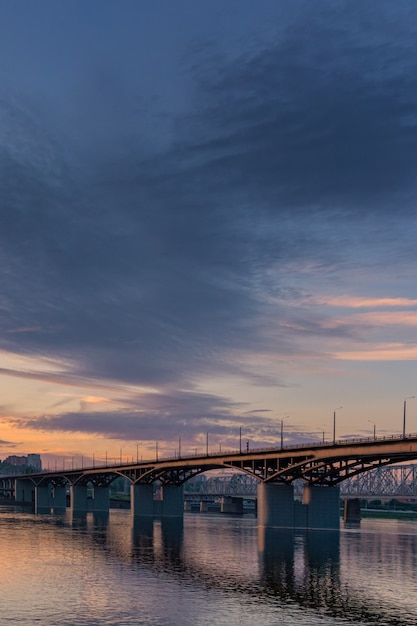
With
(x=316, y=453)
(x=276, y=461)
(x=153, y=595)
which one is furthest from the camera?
(x=276, y=461)

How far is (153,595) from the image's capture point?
59156mm

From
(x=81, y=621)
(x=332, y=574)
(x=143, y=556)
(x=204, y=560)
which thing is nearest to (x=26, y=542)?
(x=143, y=556)

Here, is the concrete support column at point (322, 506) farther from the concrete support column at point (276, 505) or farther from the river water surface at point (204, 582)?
the river water surface at point (204, 582)

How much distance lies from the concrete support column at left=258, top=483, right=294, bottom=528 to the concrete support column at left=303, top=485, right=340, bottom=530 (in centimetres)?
342

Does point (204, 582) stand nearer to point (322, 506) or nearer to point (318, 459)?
point (318, 459)

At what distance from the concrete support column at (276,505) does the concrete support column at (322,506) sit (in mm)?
3419

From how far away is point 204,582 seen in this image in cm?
6762

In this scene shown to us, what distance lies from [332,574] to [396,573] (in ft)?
25.2

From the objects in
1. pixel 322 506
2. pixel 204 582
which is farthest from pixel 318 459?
pixel 204 582

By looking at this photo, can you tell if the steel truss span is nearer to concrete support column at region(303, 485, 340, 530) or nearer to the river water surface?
concrete support column at region(303, 485, 340, 530)

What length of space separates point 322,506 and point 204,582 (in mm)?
82950

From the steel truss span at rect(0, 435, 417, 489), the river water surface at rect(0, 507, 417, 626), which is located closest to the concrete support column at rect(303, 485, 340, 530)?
the steel truss span at rect(0, 435, 417, 489)

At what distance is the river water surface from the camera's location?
5106 centimetres

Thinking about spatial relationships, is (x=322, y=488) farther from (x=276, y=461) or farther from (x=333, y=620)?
(x=333, y=620)
